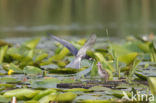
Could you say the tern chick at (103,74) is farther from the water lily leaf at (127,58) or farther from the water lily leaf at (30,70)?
the water lily leaf at (30,70)

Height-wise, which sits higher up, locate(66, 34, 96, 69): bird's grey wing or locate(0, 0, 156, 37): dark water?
locate(0, 0, 156, 37): dark water

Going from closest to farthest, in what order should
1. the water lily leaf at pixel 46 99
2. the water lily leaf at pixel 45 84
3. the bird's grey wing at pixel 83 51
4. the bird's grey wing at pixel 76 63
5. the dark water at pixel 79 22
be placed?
the water lily leaf at pixel 46 99 → the water lily leaf at pixel 45 84 → the bird's grey wing at pixel 83 51 → the bird's grey wing at pixel 76 63 → the dark water at pixel 79 22

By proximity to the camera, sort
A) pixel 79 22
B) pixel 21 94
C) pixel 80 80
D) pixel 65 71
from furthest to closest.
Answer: pixel 79 22
pixel 65 71
pixel 80 80
pixel 21 94

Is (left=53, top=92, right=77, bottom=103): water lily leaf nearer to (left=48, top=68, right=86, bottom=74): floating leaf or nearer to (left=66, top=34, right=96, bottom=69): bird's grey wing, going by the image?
(left=66, top=34, right=96, bottom=69): bird's grey wing

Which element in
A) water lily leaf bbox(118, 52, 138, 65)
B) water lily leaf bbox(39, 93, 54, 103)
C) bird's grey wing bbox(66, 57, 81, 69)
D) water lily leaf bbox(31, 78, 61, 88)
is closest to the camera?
water lily leaf bbox(39, 93, 54, 103)

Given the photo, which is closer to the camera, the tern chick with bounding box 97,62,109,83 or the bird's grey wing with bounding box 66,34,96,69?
the tern chick with bounding box 97,62,109,83

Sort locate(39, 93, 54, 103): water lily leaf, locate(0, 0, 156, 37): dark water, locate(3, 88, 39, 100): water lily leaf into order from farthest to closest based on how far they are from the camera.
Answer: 1. locate(0, 0, 156, 37): dark water
2. locate(3, 88, 39, 100): water lily leaf
3. locate(39, 93, 54, 103): water lily leaf

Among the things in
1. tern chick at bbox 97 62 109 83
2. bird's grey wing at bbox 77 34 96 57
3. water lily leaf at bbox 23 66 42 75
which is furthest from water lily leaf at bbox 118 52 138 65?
water lily leaf at bbox 23 66 42 75

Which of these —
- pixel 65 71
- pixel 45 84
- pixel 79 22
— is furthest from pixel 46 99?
pixel 79 22

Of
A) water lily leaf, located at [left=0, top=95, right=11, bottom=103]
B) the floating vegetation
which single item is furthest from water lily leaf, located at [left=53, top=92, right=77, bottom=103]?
water lily leaf, located at [left=0, top=95, right=11, bottom=103]

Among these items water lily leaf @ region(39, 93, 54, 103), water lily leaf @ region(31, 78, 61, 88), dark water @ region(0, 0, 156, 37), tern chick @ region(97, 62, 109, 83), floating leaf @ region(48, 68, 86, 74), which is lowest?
water lily leaf @ region(39, 93, 54, 103)

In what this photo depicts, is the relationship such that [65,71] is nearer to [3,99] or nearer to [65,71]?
[65,71]

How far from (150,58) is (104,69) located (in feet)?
4.99

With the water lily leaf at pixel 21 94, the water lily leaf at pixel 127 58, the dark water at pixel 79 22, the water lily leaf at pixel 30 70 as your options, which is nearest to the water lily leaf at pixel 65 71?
the water lily leaf at pixel 30 70
